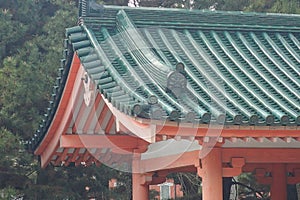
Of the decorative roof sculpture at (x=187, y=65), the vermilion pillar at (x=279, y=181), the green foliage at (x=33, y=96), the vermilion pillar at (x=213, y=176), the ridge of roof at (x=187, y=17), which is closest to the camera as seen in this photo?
the decorative roof sculpture at (x=187, y=65)

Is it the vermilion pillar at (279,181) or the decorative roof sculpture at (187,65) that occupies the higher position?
the decorative roof sculpture at (187,65)

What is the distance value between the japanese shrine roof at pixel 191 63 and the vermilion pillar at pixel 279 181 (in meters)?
1.52

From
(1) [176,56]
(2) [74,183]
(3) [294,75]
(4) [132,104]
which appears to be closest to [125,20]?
(1) [176,56]

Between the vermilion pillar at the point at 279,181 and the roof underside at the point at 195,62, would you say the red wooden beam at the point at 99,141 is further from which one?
the vermilion pillar at the point at 279,181

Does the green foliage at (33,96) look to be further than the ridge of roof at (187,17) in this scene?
Yes

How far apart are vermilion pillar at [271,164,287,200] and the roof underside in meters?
1.53

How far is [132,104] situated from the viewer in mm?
Answer: 4359

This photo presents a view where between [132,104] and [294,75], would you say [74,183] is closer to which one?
[294,75]

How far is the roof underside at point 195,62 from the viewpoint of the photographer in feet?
15.2

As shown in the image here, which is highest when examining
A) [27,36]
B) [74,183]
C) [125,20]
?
[27,36]

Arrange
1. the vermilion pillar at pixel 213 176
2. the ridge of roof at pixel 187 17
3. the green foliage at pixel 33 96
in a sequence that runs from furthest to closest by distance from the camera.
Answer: the green foliage at pixel 33 96
the ridge of roof at pixel 187 17
the vermilion pillar at pixel 213 176

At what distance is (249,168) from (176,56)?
228 centimetres

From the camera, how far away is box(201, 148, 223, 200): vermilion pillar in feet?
17.0

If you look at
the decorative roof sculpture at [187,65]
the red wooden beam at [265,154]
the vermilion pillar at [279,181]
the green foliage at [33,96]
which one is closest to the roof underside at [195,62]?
the decorative roof sculpture at [187,65]
